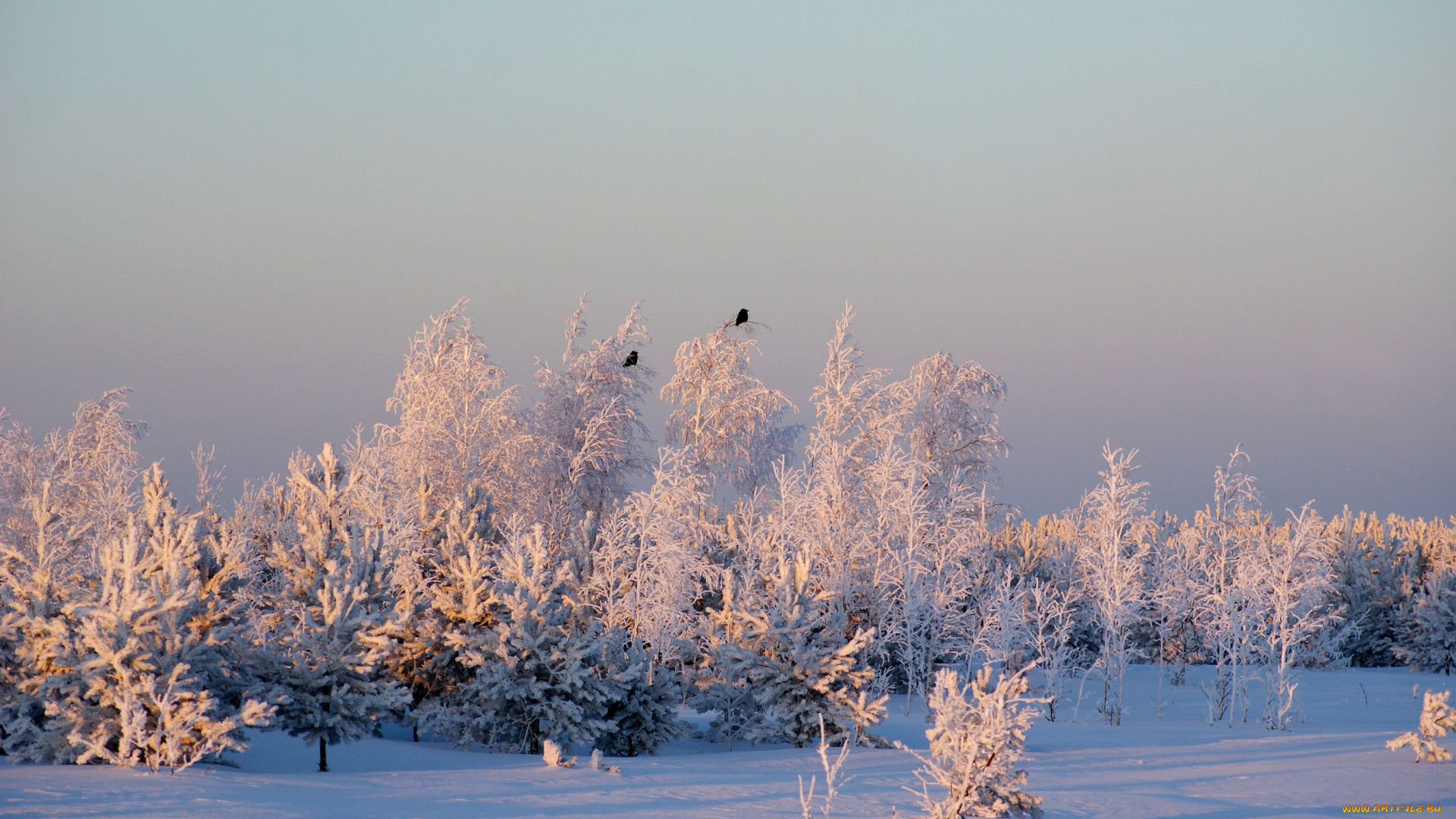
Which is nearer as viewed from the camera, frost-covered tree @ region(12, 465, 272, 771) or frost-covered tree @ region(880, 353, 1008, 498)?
frost-covered tree @ region(12, 465, 272, 771)

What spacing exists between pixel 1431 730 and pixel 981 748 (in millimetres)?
8805

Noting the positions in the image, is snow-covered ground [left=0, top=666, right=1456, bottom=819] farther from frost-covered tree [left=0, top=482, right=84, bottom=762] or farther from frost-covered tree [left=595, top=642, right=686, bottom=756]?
frost-covered tree [left=0, top=482, right=84, bottom=762]

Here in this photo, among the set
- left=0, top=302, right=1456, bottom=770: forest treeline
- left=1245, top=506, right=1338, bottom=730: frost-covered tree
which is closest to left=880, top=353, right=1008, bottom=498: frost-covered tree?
left=0, top=302, right=1456, bottom=770: forest treeline

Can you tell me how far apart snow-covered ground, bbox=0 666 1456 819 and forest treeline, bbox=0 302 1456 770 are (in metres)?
0.67

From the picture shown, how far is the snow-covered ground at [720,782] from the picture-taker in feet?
33.2

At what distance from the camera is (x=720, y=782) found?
12.8 meters

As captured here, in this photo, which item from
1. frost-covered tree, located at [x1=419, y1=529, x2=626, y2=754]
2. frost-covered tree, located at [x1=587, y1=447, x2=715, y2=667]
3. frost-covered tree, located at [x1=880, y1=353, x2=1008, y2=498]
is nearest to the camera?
frost-covered tree, located at [x1=419, y1=529, x2=626, y2=754]

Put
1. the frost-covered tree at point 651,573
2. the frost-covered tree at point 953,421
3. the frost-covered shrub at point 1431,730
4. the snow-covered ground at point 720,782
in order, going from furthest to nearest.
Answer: the frost-covered tree at point 953,421 → the frost-covered tree at point 651,573 → the frost-covered shrub at point 1431,730 → the snow-covered ground at point 720,782

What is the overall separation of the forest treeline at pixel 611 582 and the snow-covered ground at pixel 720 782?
2.19 ft

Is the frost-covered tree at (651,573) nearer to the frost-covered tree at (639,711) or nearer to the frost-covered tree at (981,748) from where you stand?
the frost-covered tree at (639,711)

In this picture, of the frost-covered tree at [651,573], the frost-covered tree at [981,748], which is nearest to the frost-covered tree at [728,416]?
the frost-covered tree at [651,573]

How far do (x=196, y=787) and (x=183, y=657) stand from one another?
2051mm

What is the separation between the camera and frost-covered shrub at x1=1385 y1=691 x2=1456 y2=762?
15.0m

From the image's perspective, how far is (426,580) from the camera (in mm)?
19781
